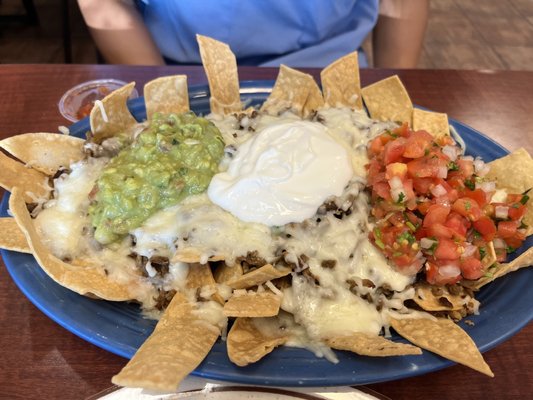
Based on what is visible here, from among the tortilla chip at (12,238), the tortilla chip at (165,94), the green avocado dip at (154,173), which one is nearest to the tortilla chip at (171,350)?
the green avocado dip at (154,173)

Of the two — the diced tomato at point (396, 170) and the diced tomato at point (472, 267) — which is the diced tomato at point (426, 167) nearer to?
the diced tomato at point (396, 170)

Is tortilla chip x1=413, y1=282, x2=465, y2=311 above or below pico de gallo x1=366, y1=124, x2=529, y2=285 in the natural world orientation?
below

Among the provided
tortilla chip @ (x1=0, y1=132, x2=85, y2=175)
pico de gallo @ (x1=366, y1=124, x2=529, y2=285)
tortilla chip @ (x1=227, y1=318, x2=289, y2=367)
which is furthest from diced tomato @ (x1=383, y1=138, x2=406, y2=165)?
tortilla chip @ (x1=0, y1=132, x2=85, y2=175)

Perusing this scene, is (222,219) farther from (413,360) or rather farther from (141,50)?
(141,50)

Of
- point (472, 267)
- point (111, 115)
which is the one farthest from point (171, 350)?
point (111, 115)

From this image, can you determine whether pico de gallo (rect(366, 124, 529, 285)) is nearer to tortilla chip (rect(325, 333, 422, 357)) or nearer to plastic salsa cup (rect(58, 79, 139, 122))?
tortilla chip (rect(325, 333, 422, 357))

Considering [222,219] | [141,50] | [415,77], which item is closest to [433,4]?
[415,77]
